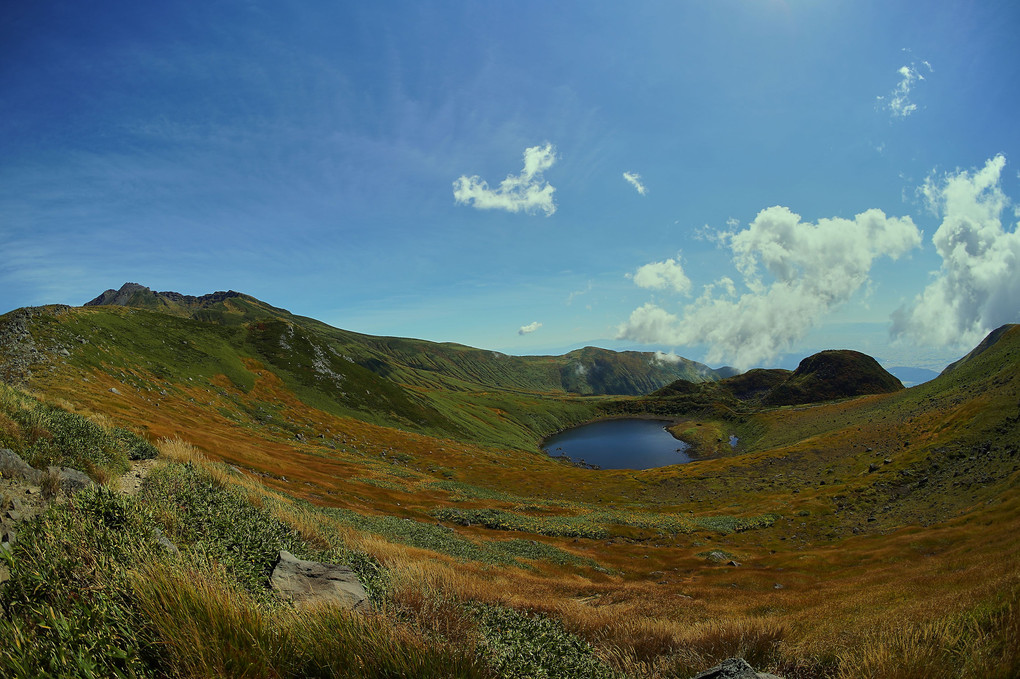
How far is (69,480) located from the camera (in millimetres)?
7891

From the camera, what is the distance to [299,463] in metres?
48.8

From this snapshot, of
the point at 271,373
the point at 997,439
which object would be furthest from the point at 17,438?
the point at 271,373

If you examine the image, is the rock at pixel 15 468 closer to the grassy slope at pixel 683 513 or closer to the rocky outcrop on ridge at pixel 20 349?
the grassy slope at pixel 683 513

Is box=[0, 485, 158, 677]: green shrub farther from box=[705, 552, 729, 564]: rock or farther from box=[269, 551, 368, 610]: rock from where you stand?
box=[705, 552, 729, 564]: rock

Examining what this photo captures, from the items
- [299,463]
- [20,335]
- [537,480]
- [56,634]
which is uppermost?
[20,335]

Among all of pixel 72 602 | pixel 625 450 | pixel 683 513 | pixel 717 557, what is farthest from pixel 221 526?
pixel 625 450

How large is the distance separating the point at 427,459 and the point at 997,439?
292 ft

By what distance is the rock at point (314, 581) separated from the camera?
6.37 metres

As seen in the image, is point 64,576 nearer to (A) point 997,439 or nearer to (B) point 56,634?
(B) point 56,634

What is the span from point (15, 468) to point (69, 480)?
785mm

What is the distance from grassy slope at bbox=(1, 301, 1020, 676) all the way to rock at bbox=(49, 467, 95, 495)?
4900 millimetres

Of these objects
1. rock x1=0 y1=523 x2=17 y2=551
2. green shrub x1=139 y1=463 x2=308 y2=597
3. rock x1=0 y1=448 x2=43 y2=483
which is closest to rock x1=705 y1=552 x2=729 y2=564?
green shrub x1=139 y1=463 x2=308 y2=597

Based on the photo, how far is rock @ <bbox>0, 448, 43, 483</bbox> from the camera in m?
7.30

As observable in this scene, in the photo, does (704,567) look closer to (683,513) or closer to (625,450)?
(683,513)
